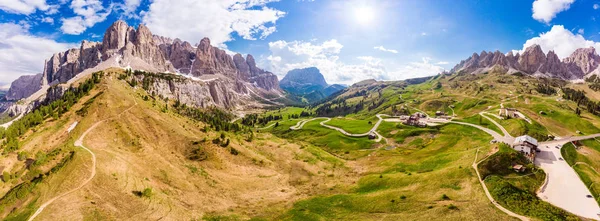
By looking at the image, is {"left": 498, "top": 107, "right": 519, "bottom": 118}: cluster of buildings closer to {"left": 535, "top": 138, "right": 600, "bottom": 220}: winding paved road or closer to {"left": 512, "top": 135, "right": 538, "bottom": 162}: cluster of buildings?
{"left": 512, "top": 135, "right": 538, "bottom": 162}: cluster of buildings

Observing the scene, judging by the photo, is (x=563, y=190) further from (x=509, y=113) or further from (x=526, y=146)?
(x=509, y=113)

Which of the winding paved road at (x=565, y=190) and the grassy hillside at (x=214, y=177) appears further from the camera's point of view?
the grassy hillside at (x=214, y=177)

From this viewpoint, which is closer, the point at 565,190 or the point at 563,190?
the point at 563,190

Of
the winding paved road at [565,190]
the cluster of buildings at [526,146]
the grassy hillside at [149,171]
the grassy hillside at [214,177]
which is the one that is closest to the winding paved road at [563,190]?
the winding paved road at [565,190]

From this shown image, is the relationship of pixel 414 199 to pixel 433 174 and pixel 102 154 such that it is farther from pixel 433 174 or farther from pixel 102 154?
pixel 102 154

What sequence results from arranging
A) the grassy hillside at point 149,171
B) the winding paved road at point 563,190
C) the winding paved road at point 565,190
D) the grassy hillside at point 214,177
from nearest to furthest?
the winding paved road at point 563,190 < the winding paved road at point 565,190 < the grassy hillside at point 214,177 < the grassy hillside at point 149,171

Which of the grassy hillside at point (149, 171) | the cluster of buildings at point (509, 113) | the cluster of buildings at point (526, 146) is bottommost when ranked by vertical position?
the grassy hillside at point (149, 171)

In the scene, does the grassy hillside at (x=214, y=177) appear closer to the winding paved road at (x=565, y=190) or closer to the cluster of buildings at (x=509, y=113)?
the winding paved road at (x=565, y=190)

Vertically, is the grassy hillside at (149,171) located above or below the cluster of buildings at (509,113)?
below

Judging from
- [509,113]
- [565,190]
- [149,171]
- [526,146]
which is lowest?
[149,171]

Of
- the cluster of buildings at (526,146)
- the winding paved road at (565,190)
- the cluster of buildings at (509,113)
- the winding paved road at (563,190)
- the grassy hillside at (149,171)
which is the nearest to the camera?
the winding paved road at (563,190)

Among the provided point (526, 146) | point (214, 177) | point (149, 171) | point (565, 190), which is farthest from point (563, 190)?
point (149, 171)

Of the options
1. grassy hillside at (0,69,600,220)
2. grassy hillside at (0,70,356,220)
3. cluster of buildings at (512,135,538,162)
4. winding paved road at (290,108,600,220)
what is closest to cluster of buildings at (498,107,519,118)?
grassy hillside at (0,69,600,220)

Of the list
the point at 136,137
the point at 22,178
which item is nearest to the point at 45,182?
the point at 22,178
